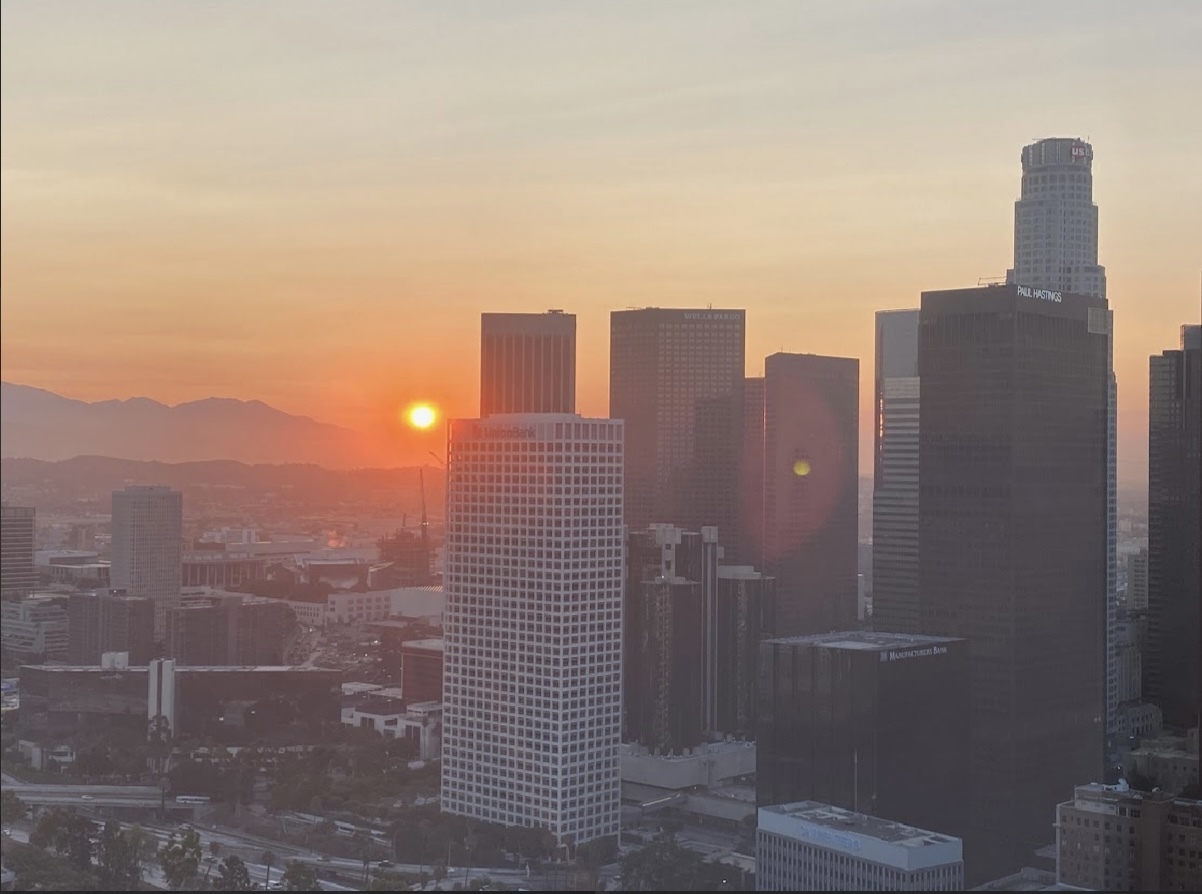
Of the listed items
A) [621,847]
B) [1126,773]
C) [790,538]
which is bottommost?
[621,847]

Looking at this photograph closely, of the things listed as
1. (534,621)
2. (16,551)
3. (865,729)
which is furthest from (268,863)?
(16,551)

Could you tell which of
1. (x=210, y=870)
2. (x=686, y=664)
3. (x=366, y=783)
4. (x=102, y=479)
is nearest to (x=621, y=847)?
(x=366, y=783)

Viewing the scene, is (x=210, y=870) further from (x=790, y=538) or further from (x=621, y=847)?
(x=790, y=538)

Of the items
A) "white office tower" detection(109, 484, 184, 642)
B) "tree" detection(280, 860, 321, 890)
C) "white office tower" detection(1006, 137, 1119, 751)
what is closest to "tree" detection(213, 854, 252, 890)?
"tree" detection(280, 860, 321, 890)

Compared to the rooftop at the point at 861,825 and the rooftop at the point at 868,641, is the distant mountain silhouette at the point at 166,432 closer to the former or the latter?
the rooftop at the point at 868,641

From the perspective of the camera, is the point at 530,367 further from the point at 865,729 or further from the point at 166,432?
the point at 865,729

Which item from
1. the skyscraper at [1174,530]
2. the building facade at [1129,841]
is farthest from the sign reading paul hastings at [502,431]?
the building facade at [1129,841]

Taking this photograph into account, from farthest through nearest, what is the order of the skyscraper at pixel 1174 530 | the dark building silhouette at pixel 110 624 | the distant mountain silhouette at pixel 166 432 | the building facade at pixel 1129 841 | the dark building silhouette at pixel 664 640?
1. the dark building silhouette at pixel 110 624
2. the dark building silhouette at pixel 664 640
3. the distant mountain silhouette at pixel 166 432
4. the skyscraper at pixel 1174 530
5. the building facade at pixel 1129 841
